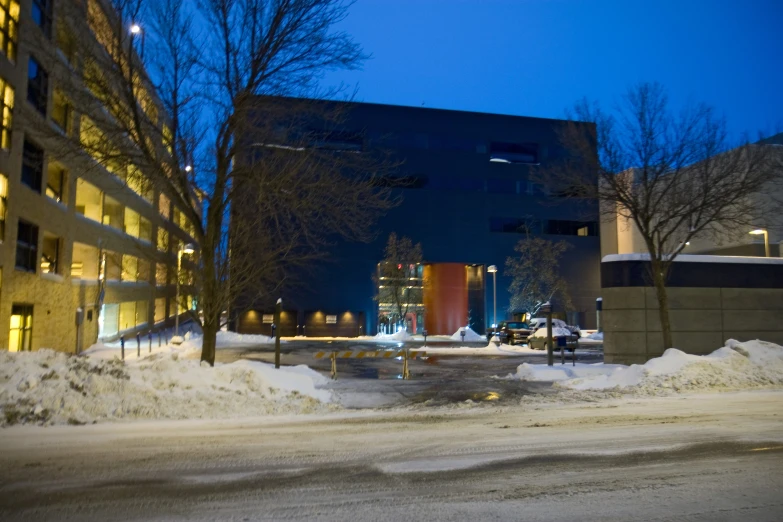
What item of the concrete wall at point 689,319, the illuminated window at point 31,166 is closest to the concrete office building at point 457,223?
the illuminated window at point 31,166

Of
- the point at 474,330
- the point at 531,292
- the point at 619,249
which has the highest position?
the point at 619,249

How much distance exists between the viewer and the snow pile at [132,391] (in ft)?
31.7

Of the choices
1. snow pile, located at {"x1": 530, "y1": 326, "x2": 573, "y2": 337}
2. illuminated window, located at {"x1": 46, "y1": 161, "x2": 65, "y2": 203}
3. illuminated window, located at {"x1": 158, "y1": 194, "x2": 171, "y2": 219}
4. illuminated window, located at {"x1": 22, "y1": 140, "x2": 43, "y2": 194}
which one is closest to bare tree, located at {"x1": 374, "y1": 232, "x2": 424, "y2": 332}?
snow pile, located at {"x1": 530, "y1": 326, "x2": 573, "y2": 337}

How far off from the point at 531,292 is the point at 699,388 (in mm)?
37440

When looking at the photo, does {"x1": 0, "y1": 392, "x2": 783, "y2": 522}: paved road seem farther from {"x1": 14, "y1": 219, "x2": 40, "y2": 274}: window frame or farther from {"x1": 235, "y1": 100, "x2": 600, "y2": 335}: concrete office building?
{"x1": 235, "y1": 100, "x2": 600, "y2": 335}: concrete office building

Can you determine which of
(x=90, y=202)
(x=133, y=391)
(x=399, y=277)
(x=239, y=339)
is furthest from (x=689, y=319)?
(x=399, y=277)

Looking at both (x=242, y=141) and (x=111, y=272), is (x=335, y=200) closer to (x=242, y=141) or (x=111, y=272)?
(x=242, y=141)

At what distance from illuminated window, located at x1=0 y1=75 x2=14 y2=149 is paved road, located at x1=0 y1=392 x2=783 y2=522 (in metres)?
15.4

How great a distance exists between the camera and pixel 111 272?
36.5 m

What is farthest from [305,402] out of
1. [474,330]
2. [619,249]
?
[619,249]

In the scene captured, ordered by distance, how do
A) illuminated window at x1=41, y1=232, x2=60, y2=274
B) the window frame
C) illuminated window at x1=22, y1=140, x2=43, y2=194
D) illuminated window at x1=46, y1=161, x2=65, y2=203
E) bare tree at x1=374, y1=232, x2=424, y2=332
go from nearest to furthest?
the window frame < illuminated window at x1=22, y1=140, x2=43, y2=194 < illuminated window at x1=41, y1=232, x2=60, y2=274 < illuminated window at x1=46, y1=161, x2=65, y2=203 < bare tree at x1=374, y1=232, x2=424, y2=332

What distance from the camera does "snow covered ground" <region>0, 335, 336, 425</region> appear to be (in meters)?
9.68

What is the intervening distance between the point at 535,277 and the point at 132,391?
4467 centimetres

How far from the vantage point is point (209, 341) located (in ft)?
45.5
